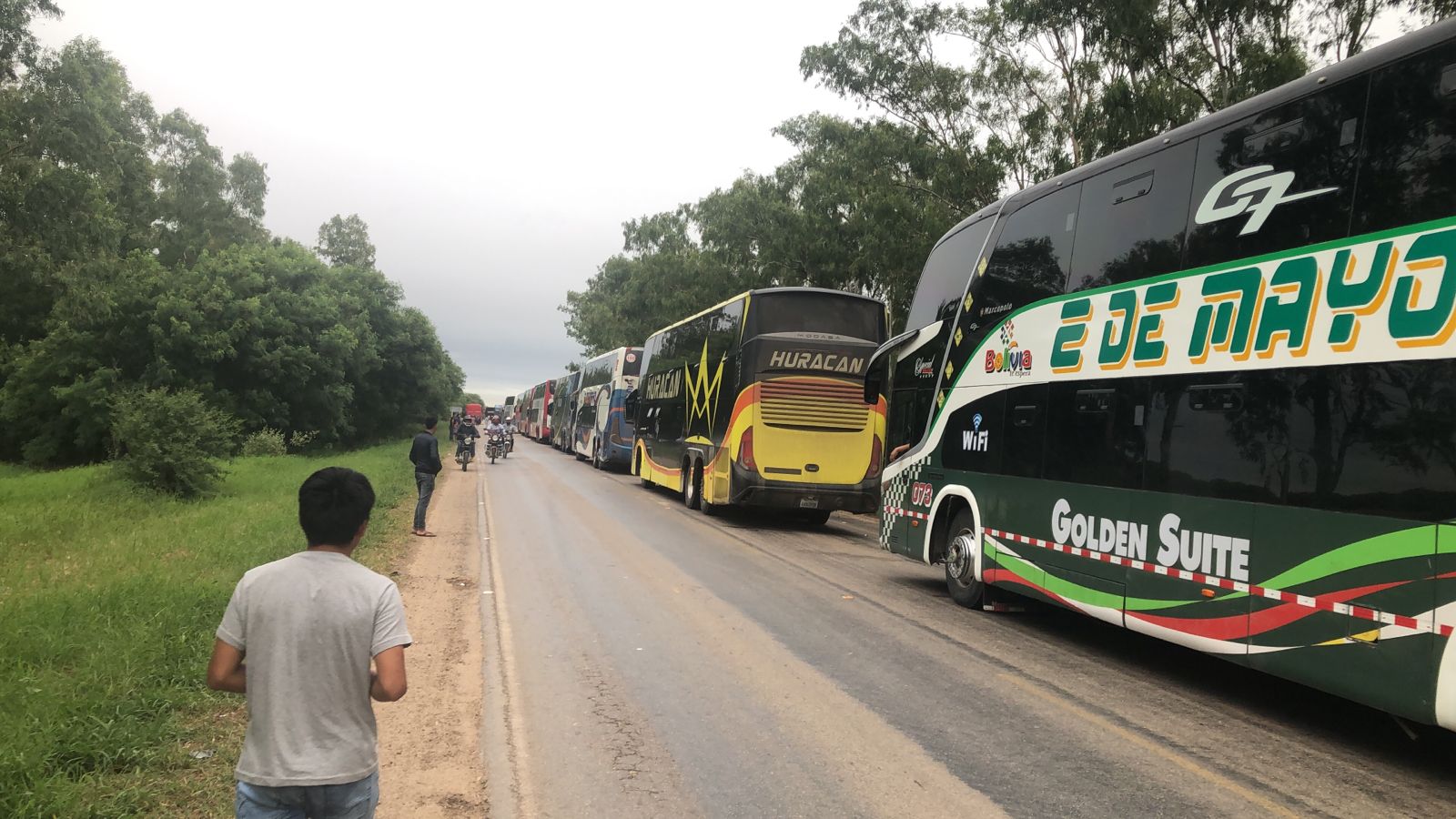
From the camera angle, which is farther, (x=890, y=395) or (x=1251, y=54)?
(x=1251, y=54)

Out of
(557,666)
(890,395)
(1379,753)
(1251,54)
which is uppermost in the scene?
(1251,54)

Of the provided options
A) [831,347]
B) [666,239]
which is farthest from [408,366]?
[831,347]

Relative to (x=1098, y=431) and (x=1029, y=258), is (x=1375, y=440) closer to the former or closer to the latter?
(x=1098, y=431)

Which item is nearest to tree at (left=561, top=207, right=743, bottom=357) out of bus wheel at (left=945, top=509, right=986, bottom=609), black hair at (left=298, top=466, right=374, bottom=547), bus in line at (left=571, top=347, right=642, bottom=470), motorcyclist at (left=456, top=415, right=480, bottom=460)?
bus in line at (left=571, top=347, right=642, bottom=470)

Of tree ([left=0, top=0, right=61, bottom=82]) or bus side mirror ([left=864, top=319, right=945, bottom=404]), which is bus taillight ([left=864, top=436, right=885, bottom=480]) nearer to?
bus side mirror ([left=864, top=319, right=945, bottom=404])

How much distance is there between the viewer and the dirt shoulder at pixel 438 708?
449 centimetres

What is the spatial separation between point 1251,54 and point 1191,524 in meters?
11.5

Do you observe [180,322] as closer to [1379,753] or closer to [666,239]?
[666,239]

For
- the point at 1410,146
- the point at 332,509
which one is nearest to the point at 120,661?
the point at 332,509

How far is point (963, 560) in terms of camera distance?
9.58m

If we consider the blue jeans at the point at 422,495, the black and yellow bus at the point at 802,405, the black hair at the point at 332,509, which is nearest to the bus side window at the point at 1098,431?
the black hair at the point at 332,509

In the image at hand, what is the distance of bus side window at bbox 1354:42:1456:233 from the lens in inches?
188

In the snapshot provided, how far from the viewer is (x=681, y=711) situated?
5.77 m

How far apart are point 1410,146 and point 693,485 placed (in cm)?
1575
